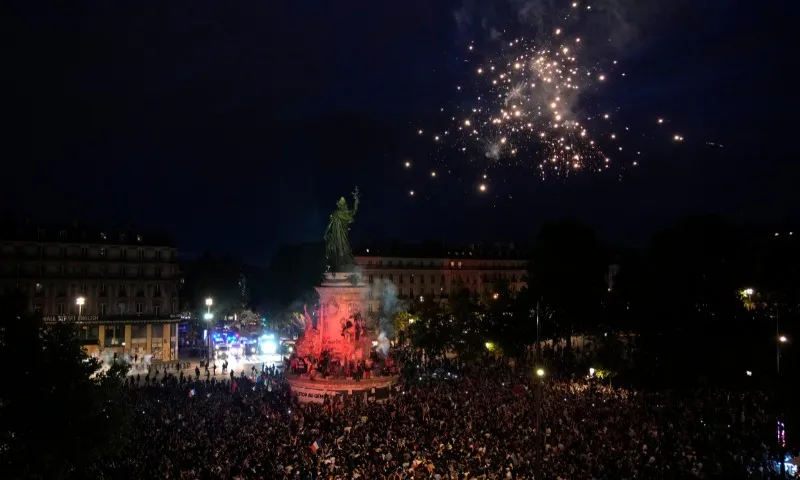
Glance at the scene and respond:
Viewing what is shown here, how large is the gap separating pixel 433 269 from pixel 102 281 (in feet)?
148

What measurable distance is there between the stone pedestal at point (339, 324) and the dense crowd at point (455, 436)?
5.94 meters

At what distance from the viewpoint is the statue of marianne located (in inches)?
1656

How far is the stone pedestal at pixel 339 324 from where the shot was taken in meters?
38.8

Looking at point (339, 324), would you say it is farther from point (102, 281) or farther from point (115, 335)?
point (102, 281)

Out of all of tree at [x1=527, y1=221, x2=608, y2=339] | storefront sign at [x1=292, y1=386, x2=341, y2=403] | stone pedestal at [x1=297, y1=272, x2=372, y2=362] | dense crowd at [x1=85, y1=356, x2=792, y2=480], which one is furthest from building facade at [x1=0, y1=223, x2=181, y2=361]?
tree at [x1=527, y1=221, x2=608, y2=339]

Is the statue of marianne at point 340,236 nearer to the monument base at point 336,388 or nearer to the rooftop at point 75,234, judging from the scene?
the monument base at point 336,388

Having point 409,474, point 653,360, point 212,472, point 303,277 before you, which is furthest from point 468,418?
point 303,277

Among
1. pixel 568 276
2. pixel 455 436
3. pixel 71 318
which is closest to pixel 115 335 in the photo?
pixel 71 318

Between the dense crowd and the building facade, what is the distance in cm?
3168

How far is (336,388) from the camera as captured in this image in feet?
117

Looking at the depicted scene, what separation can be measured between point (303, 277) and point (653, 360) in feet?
194

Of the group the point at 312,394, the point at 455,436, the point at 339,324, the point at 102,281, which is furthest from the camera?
the point at 102,281

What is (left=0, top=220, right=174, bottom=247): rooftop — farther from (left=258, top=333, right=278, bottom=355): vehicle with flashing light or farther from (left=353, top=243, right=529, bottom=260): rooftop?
(left=353, top=243, right=529, bottom=260): rooftop

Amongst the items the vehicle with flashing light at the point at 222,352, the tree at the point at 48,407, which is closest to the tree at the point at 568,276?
the vehicle with flashing light at the point at 222,352
